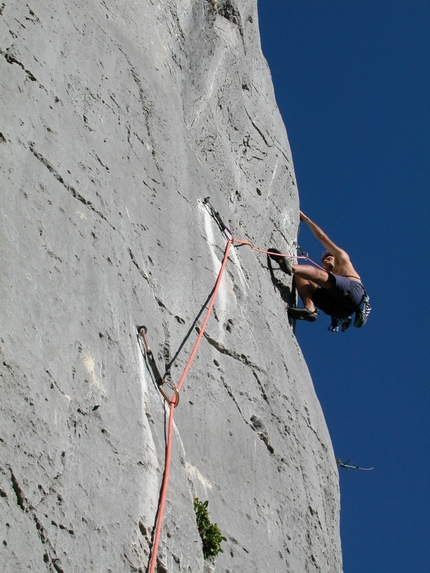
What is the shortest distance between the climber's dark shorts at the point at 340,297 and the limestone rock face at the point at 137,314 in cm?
56

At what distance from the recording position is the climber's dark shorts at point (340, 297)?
8.74 m

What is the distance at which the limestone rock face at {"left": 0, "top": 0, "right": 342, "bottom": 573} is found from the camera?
14.1 ft

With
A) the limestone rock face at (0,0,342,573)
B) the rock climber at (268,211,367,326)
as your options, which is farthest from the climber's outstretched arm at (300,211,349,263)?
the limestone rock face at (0,0,342,573)

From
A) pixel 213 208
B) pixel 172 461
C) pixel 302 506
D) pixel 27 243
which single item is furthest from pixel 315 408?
pixel 27 243

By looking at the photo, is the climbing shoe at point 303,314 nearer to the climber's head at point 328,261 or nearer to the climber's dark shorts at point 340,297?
the climber's dark shorts at point 340,297

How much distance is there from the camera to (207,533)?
5156mm

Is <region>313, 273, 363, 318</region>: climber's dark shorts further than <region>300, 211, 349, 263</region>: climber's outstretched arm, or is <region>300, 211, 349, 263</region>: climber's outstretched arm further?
<region>300, 211, 349, 263</region>: climber's outstretched arm

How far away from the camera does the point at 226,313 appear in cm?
659

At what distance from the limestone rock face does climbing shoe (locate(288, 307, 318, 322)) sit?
125mm

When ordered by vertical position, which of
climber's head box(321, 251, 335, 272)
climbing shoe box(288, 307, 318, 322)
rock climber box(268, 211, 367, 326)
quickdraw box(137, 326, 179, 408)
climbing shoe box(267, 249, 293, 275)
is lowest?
quickdraw box(137, 326, 179, 408)

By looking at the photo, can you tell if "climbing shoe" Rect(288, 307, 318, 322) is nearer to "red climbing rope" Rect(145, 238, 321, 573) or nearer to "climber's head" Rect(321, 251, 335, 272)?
"red climbing rope" Rect(145, 238, 321, 573)

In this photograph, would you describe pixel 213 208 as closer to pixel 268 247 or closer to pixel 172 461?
pixel 268 247

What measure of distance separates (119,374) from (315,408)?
9.03ft

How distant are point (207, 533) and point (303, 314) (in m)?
3.14
